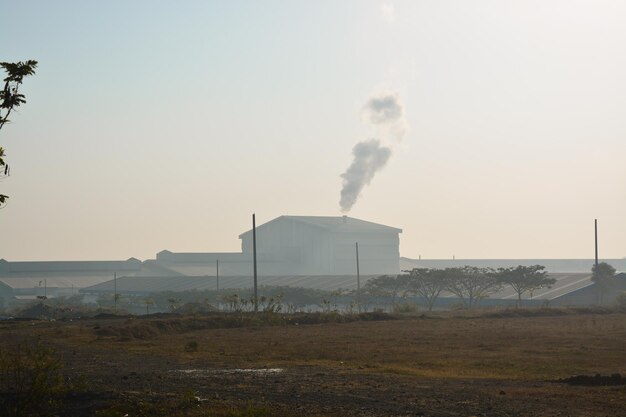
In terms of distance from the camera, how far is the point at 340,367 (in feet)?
90.4

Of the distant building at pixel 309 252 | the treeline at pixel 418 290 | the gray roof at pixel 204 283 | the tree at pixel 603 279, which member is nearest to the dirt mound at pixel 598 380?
the treeline at pixel 418 290

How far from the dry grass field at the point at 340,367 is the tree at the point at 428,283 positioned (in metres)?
39.6

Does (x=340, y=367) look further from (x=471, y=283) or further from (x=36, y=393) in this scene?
(x=471, y=283)

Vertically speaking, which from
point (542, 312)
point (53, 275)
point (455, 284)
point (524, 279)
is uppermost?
point (53, 275)

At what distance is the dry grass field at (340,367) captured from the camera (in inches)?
680

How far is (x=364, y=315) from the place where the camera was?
61.2 meters

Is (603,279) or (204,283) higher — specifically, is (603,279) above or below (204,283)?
below

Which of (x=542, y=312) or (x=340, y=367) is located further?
(x=542, y=312)

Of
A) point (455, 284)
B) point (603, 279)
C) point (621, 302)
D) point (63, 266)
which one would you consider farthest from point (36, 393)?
point (63, 266)

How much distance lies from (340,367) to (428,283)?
68063 millimetres

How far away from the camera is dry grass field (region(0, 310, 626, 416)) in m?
17.3

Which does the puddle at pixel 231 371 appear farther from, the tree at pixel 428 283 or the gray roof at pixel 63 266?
the gray roof at pixel 63 266

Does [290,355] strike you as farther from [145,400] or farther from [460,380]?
[145,400]

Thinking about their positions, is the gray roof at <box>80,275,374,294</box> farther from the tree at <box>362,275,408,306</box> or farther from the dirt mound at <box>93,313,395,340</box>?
the dirt mound at <box>93,313,395,340</box>
